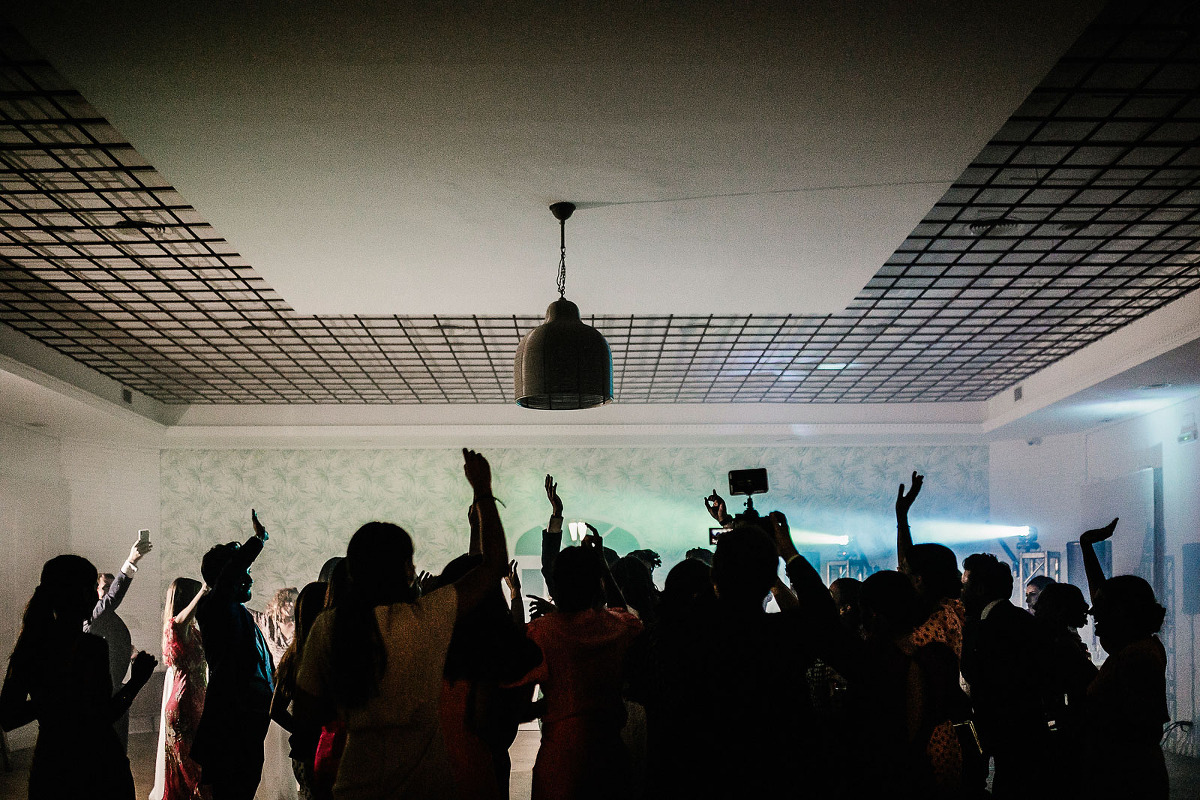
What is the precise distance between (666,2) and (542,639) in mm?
1782

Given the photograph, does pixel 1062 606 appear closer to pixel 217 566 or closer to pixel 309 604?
pixel 309 604

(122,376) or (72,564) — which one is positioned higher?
(122,376)

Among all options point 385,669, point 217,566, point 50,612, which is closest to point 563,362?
point 385,669

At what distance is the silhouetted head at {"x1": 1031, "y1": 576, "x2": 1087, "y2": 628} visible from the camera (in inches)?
144

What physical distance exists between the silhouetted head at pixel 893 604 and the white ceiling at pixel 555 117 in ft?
4.79

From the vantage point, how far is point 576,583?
8.45ft

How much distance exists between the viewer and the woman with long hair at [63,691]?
2656mm

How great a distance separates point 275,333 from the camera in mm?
5488

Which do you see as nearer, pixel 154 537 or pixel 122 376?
pixel 122 376

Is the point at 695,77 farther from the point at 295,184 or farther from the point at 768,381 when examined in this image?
the point at 768,381

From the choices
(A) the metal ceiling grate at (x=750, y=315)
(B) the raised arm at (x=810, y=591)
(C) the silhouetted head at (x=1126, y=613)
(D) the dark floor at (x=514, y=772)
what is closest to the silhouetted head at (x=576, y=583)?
(B) the raised arm at (x=810, y=591)

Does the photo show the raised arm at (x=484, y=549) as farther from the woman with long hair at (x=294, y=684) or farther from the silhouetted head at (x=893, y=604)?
the silhouetted head at (x=893, y=604)

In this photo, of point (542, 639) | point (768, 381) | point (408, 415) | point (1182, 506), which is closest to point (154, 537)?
point (408, 415)

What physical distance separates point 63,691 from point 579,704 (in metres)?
1.67
